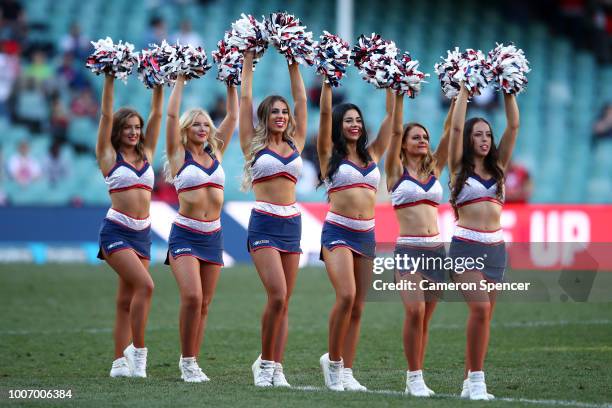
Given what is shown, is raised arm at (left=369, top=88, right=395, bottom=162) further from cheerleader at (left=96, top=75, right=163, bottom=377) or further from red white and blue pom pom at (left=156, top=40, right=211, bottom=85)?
cheerleader at (left=96, top=75, right=163, bottom=377)

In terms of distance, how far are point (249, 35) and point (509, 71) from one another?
68.2 inches

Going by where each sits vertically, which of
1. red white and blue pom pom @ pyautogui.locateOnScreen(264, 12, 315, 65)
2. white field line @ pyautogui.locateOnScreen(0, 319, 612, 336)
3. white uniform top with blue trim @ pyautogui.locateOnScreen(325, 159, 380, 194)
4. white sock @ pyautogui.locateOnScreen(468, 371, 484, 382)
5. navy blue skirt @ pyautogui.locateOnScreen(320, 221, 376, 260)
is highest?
red white and blue pom pom @ pyautogui.locateOnScreen(264, 12, 315, 65)

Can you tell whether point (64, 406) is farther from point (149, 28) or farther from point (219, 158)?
point (149, 28)

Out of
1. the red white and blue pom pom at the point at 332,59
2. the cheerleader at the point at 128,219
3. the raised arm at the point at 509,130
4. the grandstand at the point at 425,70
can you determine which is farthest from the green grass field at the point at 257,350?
the grandstand at the point at 425,70

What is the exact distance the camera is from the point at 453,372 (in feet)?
26.3

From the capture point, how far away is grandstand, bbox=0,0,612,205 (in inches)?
808

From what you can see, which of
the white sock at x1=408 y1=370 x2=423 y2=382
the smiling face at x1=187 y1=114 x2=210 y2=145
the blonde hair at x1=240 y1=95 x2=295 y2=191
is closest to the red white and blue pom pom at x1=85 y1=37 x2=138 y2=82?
the smiling face at x1=187 y1=114 x2=210 y2=145

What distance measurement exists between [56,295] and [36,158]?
6.39m

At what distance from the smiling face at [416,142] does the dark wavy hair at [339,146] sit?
0.84ft

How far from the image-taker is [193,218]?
302 inches

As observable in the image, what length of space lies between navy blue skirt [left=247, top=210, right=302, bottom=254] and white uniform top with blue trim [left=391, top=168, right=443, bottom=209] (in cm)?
71

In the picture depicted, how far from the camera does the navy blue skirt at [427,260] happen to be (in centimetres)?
702

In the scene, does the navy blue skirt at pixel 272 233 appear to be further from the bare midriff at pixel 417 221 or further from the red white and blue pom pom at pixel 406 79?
the red white and blue pom pom at pixel 406 79

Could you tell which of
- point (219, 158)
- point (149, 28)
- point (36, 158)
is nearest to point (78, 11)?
point (149, 28)
